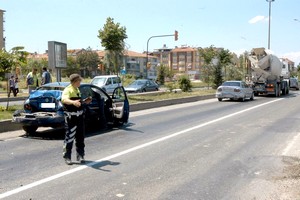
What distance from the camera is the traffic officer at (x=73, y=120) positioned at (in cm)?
691

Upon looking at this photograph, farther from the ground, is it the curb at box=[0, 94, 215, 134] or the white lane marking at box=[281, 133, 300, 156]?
the curb at box=[0, 94, 215, 134]

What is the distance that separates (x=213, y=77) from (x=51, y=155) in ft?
108

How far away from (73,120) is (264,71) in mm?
27026

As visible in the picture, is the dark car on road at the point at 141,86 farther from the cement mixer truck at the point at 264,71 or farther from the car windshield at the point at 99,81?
the cement mixer truck at the point at 264,71

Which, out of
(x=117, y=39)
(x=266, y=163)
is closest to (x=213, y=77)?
(x=117, y=39)

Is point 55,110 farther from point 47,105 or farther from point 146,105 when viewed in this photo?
point 146,105

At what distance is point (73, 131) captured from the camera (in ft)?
→ 22.8

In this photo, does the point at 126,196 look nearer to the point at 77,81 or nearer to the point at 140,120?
the point at 77,81

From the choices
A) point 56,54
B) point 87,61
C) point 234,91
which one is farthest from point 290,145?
point 87,61

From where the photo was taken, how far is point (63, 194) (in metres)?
5.18

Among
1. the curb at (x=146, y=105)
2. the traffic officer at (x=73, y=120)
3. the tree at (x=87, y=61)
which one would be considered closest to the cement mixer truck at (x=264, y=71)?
the curb at (x=146, y=105)

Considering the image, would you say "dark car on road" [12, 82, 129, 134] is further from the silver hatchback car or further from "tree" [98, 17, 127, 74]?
the silver hatchback car

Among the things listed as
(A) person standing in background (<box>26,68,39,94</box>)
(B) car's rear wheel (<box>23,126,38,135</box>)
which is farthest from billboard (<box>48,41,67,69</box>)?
(B) car's rear wheel (<box>23,126,38,135</box>)

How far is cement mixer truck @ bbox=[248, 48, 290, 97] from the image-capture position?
31.5 metres
